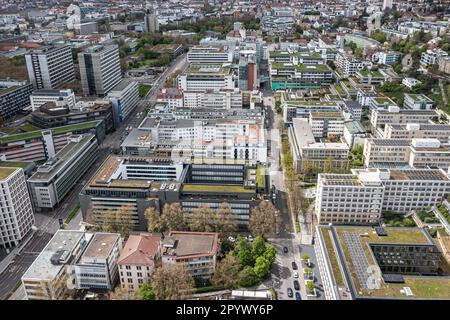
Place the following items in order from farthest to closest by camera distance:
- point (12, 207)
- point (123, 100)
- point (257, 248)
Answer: point (123, 100), point (12, 207), point (257, 248)

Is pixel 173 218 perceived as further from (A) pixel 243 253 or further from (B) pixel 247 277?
(B) pixel 247 277

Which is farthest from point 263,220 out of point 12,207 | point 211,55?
point 211,55

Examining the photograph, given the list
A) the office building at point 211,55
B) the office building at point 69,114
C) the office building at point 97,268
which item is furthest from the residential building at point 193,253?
the office building at point 211,55

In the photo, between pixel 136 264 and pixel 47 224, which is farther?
pixel 47 224

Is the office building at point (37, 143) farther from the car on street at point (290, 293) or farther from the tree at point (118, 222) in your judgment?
the car on street at point (290, 293)

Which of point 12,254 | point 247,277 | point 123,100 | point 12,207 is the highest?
point 123,100

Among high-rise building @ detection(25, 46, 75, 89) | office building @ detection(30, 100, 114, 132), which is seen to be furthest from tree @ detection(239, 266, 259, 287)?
high-rise building @ detection(25, 46, 75, 89)

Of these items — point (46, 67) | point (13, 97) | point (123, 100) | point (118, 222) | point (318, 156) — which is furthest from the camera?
point (46, 67)
